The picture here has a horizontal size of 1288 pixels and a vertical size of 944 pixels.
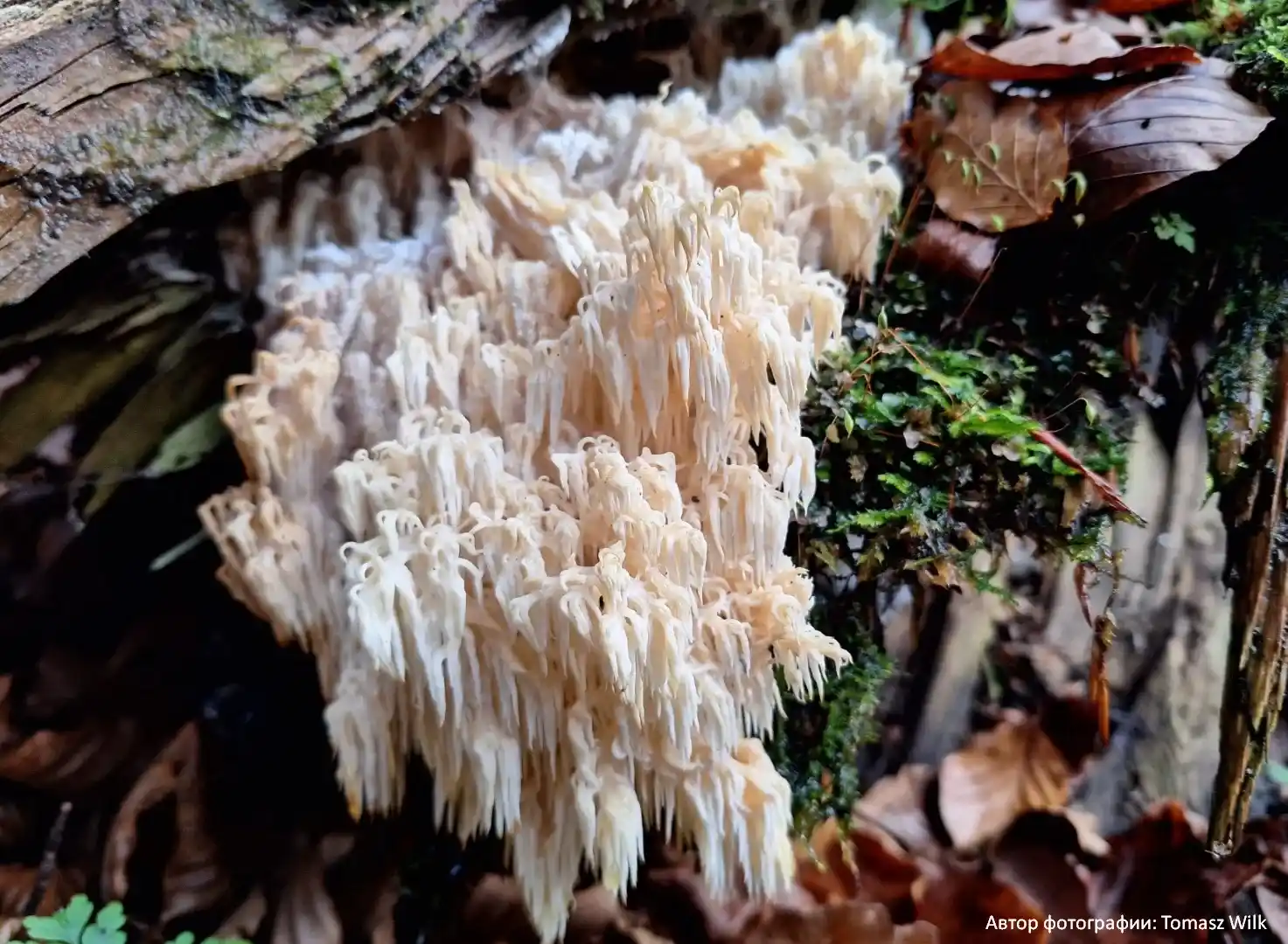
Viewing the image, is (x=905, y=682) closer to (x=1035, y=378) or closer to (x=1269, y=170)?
(x=1035, y=378)

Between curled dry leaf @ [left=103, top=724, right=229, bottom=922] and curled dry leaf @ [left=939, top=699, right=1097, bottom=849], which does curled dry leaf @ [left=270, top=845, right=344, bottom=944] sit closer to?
curled dry leaf @ [left=103, top=724, right=229, bottom=922]

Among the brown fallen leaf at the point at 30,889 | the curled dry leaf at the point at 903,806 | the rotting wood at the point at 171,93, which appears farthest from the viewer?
the curled dry leaf at the point at 903,806

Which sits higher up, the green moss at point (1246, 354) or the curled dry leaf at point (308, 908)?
the green moss at point (1246, 354)

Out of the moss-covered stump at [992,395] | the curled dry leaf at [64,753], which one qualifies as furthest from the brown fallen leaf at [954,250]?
the curled dry leaf at [64,753]

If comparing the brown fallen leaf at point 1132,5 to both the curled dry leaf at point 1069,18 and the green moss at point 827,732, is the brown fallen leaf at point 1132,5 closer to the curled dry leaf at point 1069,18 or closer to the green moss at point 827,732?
the curled dry leaf at point 1069,18

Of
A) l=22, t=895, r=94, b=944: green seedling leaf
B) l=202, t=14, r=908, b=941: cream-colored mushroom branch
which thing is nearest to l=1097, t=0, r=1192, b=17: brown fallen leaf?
l=202, t=14, r=908, b=941: cream-colored mushroom branch

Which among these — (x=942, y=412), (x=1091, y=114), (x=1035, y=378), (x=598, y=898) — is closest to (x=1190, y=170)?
(x=1091, y=114)
